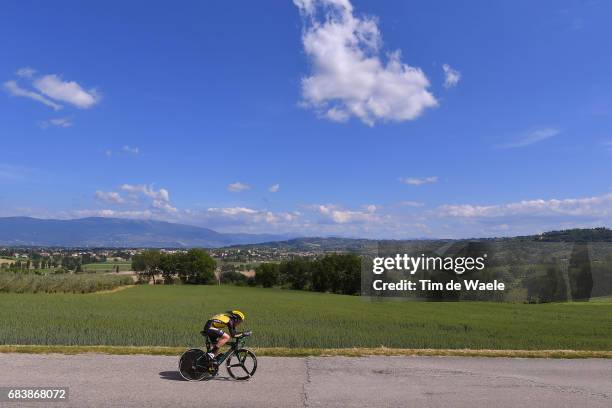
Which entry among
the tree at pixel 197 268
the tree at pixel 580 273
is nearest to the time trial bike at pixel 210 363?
the tree at pixel 580 273

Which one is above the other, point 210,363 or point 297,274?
point 210,363

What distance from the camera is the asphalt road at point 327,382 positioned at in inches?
289

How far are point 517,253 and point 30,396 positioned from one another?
1357 inches

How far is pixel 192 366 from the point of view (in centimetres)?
830

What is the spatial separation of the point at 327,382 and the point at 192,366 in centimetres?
235

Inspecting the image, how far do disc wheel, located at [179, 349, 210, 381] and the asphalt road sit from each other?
0.56 feet

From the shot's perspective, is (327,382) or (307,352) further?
(307,352)

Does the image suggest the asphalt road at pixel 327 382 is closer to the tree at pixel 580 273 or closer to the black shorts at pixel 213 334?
the black shorts at pixel 213 334

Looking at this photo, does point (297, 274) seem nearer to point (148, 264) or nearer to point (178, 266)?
point (178, 266)

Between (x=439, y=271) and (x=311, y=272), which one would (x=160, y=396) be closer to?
(x=439, y=271)

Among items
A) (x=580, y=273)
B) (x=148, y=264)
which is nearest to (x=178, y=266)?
(x=148, y=264)

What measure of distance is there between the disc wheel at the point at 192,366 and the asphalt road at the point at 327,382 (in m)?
0.17

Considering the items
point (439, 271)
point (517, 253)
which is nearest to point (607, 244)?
point (517, 253)

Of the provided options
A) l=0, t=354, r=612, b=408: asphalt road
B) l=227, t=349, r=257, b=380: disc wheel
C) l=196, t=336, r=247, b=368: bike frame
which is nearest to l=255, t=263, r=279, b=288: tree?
l=0, t=354, r=612, b=408: asphalt road
